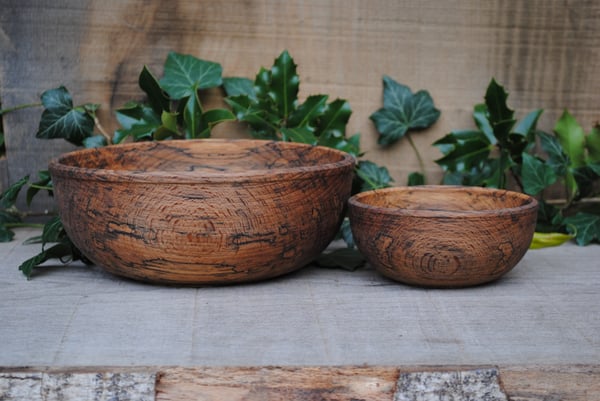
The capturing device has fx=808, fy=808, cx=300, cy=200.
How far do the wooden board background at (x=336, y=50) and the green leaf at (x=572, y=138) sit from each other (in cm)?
6

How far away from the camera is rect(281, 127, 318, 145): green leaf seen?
1612 millimetres

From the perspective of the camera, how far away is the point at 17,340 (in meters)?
1.04

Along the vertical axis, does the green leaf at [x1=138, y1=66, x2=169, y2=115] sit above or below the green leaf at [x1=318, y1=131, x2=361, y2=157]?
above

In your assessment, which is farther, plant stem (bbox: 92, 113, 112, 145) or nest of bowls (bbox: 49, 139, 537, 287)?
plant stem (bbox: 92, 113, 112, 145)

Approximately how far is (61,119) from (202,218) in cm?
59

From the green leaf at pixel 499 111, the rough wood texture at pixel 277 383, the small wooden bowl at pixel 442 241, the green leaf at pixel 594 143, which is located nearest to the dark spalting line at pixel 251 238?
the small wooden bowl at pixel 442 241

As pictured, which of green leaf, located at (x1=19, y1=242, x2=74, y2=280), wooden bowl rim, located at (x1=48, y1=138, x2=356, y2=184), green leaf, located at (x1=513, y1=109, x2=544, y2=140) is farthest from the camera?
green leaf, located at (x1=513, y1=109, x2=544, y2=140)

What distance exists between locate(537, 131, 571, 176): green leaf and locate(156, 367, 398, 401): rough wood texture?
907 millimetres

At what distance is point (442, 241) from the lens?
1187mm

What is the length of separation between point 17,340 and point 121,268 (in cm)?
24

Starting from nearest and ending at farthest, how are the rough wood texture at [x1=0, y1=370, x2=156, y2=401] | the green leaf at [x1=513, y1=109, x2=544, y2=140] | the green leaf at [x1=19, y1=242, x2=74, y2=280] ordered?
the rough wood texture at [x1=0, y1=370, x2=156, y2=401]
the green leaf at [x1=19, y1=242, x2=74, y2=280]
the green leaf at [x1=513, y1=109, x2=544, y2=140]

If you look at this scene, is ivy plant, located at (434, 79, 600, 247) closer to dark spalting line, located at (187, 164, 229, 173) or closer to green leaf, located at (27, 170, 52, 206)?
dark spalting line, located at (187, 164, 229, 173)

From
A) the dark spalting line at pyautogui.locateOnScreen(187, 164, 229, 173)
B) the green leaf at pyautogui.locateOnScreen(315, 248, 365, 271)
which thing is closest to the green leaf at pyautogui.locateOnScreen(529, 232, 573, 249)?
the green leaf at pyautogui.locateOnScreen(315, 248, 365, 271)

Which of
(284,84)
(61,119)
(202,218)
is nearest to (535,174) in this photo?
(284,84)
